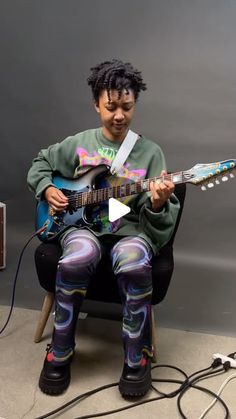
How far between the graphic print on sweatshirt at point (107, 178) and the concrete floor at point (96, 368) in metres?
0.41

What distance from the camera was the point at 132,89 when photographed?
1.56 metres

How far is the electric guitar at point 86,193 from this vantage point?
1.43 m

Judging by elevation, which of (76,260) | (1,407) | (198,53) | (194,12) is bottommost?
(1,407)

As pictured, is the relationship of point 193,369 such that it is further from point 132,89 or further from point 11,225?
point 11,225

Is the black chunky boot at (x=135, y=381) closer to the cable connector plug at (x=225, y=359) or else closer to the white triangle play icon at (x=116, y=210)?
the cable connector plug at (x=225, y=359)

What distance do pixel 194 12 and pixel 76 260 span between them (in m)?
1.36

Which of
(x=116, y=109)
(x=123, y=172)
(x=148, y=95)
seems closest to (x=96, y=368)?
(x=123, y=172)

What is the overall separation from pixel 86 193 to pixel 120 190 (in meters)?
0.11

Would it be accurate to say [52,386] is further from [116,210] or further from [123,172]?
[123,172]

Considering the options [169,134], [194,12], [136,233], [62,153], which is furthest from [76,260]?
[194,12]

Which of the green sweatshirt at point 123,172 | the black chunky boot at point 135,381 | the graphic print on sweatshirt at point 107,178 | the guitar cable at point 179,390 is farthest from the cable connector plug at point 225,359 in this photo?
the graphic print on sweatshirt at point 107,178

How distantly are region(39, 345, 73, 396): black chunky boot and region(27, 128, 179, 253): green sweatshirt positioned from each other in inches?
15.6

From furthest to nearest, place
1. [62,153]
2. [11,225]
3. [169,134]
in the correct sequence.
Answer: [11,225], [169,134], [62,153]

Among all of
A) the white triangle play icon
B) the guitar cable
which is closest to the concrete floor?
the guitar cable
